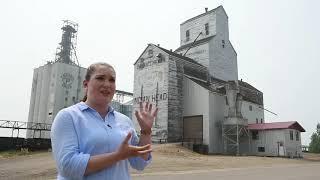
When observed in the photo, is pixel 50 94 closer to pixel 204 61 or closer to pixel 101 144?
pixel 204 61

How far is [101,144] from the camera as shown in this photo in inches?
95.0

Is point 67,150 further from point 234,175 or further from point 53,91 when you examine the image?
point 53,91

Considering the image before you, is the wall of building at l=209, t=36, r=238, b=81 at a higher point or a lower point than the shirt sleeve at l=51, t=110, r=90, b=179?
higher

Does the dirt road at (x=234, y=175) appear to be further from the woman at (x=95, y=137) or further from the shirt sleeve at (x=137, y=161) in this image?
the woman at (x=95, y=137)

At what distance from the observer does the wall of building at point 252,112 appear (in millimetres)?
47841

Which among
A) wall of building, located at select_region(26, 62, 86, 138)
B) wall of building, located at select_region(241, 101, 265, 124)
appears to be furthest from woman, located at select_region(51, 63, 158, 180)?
wall of building, located at select_region(26, 62, 86, 138)

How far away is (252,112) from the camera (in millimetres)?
50125

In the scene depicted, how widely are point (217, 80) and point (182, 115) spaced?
10.6 m

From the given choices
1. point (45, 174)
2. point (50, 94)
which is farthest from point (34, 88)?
point (45, 174)

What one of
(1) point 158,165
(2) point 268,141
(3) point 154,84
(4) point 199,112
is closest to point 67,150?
(1) point 158,165

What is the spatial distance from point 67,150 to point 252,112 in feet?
165

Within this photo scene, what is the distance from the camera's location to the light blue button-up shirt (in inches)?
90.4

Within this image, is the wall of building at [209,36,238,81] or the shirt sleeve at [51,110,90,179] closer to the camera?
the shirt sleeve at [51,110,90,179]

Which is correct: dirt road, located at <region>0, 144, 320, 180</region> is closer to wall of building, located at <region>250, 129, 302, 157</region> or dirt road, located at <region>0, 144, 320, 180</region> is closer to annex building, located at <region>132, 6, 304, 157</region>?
annex building, located at <region>132, 6, 304, 157</region>
